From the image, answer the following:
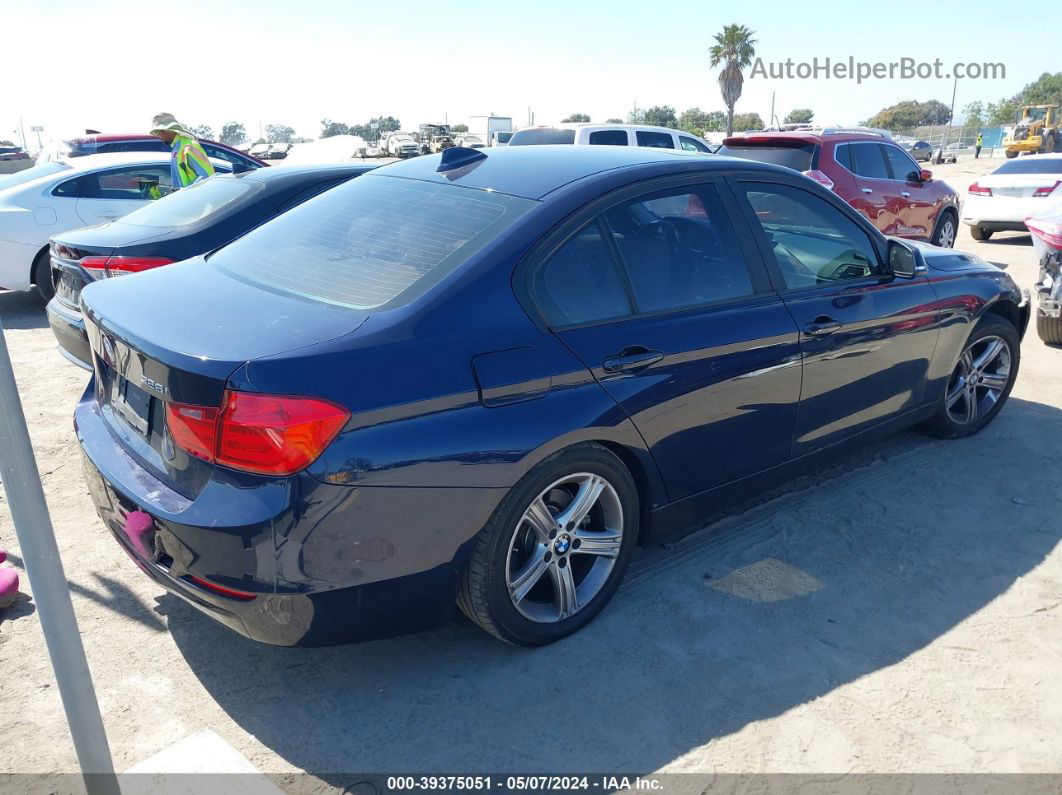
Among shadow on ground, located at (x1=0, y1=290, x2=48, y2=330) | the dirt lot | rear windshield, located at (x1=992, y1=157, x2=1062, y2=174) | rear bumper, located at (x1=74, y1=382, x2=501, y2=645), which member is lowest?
the dirt lot

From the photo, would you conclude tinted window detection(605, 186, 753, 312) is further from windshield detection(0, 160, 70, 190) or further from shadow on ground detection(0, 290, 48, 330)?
windshield detection(0, 160, 70, 190)

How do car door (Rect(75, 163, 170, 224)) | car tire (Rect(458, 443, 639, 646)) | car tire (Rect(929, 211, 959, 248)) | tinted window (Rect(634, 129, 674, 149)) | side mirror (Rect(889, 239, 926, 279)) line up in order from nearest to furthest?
car tire (Rect(458, 443, 639, 646)) → side mirror (Rect(889, 239, 926, 279)) → car door (Rect(75, 163, 170, 224)) → car tire (Rect(929, 211, 959, 248)) → tinted window (Rect(634, 129, 674, 149))

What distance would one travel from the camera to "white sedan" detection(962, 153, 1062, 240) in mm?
12344

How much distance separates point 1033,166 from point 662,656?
1327 centimetres

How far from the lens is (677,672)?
2.88 m

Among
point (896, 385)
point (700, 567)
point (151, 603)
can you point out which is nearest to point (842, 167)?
point (896, 385)

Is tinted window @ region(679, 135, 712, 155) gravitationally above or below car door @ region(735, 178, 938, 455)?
above

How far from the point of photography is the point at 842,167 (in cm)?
968

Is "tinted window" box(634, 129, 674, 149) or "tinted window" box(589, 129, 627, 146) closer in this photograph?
"tinted window" box(589, 129, 627, 146)

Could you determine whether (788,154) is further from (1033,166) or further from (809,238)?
(809,238)

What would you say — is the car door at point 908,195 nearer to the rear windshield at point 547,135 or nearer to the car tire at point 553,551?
the rear windshield at point 547,135

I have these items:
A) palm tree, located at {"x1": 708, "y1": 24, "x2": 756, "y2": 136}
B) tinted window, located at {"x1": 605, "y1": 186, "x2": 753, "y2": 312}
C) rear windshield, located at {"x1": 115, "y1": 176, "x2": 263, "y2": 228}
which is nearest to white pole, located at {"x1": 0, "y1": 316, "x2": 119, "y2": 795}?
tinted window, located at {"x1": 605, "y1": 186, "x2": 753, "y2": 312}

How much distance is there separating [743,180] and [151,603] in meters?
3.00

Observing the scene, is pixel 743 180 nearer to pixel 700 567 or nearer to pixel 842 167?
pixel 700 567
